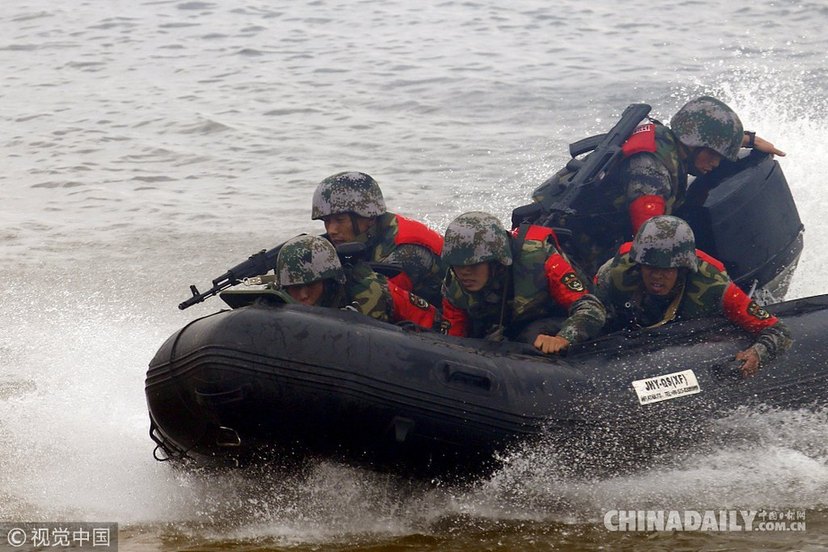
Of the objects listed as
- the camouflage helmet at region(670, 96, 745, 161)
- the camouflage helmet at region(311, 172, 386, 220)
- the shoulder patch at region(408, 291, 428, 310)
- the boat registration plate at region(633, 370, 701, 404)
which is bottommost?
the boat registration plate at region(633, 370, 701, 404)

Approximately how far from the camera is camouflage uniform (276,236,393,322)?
17.4ft

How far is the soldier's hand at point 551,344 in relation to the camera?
535cm

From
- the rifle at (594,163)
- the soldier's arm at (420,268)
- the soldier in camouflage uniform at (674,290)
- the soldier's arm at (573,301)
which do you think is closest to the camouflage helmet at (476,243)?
the soldier's arm at (573,301)

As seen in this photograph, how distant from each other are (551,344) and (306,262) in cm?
118

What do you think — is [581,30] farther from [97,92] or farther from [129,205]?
[129,205]

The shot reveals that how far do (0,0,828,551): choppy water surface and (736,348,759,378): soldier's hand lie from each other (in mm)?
201

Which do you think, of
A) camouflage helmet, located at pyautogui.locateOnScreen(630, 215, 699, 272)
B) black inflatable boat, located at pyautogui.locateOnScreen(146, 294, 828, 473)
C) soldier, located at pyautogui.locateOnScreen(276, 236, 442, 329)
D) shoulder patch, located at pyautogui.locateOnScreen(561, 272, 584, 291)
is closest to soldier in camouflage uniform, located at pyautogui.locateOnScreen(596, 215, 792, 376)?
camouflage helmet, located at pyautogui.locateOnScreen(630, 215, 699, 272)

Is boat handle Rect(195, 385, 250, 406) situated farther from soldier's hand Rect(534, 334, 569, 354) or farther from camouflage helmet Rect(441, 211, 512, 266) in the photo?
soldier's hand Rect(534, 334, 569, 354)

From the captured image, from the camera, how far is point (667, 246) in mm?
5477

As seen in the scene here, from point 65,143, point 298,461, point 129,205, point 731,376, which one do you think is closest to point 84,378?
point 298,461

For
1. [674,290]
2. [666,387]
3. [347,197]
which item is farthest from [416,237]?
[666,387]

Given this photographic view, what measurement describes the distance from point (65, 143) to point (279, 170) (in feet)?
9.98

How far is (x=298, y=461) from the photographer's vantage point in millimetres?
5027

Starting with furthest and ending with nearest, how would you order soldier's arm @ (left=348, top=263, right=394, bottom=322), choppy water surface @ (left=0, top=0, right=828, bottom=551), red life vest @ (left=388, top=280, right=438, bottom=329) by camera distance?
red life vest @ (left=388, top=280, right=438, bottom=329), soldier's arm @ (left=348, top=263, right=394, bottom=322), choppy water surface @ (left=0, top=0, right=828, bottom=551)
